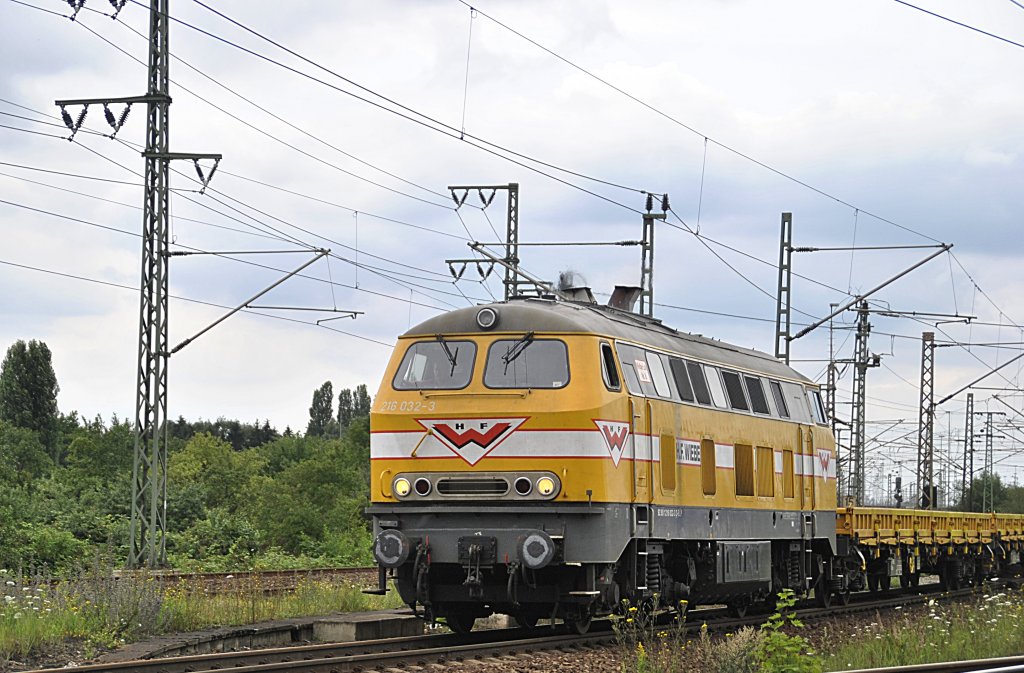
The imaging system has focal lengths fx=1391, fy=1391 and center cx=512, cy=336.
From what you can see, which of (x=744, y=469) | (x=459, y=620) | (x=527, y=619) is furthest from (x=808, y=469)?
(x=459, y=620)

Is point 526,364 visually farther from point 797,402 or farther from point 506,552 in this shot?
point 797,402

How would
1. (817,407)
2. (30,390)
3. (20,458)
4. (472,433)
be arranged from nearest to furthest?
(472,433)
(817,407)
(20,458)
(30,390)

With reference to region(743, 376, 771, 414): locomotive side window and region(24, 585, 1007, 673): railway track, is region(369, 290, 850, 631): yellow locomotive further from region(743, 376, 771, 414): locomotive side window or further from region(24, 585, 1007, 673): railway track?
region(743, 376, 771, 414): locomotive side window

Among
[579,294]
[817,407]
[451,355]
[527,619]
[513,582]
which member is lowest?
[527,619]

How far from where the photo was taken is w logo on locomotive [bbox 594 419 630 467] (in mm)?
16469

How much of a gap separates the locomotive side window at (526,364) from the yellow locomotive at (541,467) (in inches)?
0.7

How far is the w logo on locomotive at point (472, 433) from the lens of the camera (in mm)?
16594

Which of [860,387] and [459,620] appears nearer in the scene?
[459,620]

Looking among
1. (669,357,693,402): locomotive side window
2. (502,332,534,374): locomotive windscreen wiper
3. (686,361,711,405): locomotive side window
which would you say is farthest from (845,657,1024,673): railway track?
(686,361,711,405): locomotive side window

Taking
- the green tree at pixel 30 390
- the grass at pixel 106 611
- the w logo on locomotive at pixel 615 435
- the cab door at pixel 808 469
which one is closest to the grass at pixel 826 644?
the w logo on locomotive at pixel 615 435

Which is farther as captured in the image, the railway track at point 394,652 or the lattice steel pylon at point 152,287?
the lattice steel pylon at point 152,287

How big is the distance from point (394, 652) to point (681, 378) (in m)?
6.21

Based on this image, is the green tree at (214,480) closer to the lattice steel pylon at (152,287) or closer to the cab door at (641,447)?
the lattice steel pylon at (152,287)

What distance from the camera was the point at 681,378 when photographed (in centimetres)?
1925
